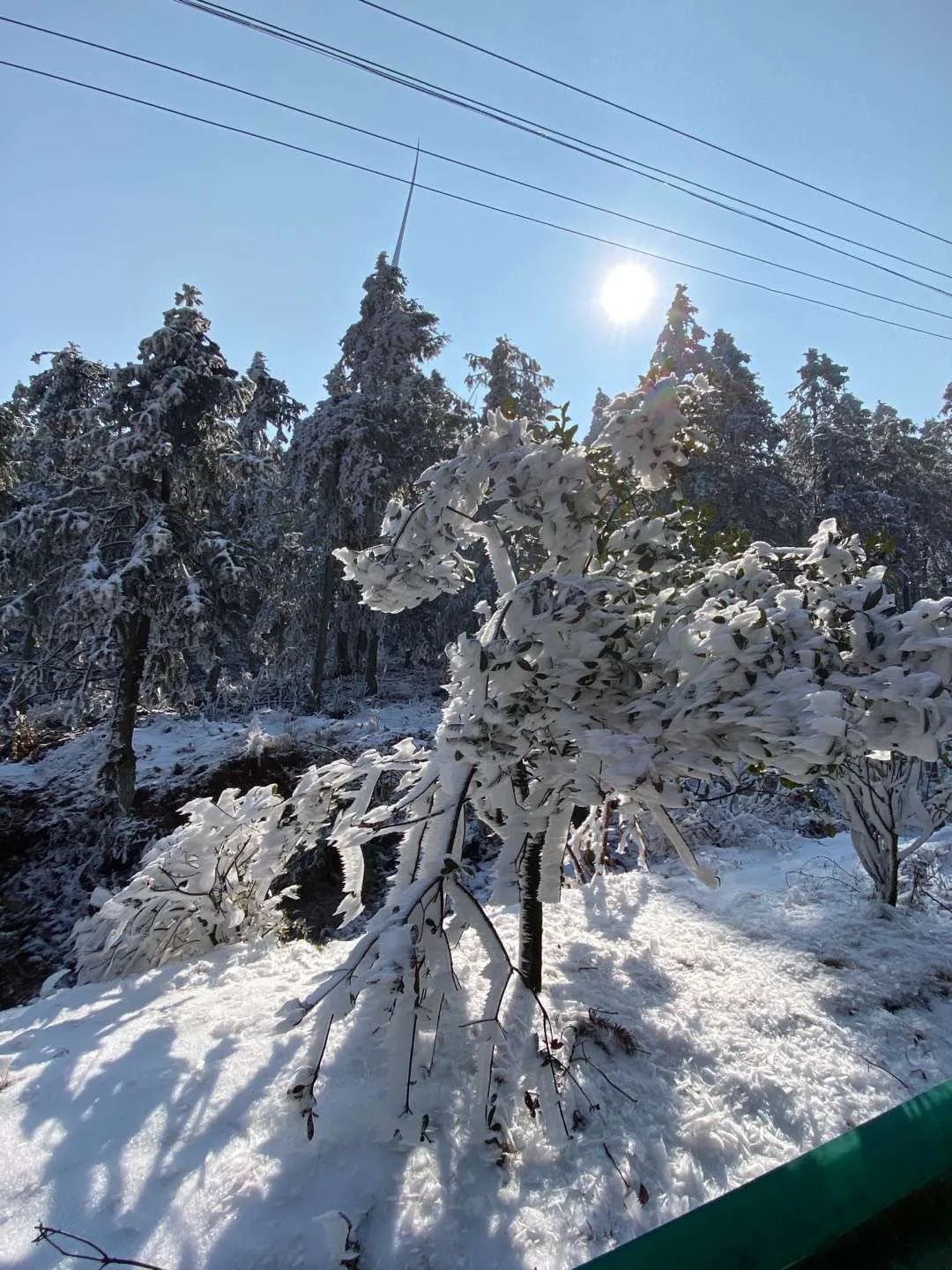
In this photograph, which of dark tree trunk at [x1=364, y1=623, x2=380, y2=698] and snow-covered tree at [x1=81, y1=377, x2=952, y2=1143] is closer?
snow-covered tree at [x1=81, y1=377, x2=952, y2=1143]

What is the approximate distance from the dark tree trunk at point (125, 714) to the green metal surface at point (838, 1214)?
37.7ft

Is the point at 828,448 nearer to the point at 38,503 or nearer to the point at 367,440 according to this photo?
the point at 367,440

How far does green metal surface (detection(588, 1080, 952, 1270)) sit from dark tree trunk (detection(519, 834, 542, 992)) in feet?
8.34

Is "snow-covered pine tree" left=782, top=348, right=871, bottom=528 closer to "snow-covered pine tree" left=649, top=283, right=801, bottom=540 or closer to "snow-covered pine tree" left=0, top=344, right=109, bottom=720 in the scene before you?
"snow-covered pine tree" left=649, top=283, right=801, bottom=540

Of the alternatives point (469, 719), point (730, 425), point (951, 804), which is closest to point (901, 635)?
point (469, 719)

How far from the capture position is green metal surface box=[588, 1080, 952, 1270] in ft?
3.24

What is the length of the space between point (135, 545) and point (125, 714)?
9.63 ft

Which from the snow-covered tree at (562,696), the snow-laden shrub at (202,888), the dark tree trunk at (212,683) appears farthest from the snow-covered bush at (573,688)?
the dark tree trunk at (212,683)

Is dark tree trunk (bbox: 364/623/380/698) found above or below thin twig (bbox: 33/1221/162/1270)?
above

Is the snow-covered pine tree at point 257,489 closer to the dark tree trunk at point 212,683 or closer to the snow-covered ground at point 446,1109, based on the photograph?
the dark tree trunk at point 212,683

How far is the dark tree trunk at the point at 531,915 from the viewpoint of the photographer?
144 inches

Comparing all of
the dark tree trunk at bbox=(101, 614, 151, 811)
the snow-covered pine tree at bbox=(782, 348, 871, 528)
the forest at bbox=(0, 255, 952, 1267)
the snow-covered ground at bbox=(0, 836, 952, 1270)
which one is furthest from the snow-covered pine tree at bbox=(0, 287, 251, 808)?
the snow-covered pine tree at bbox=(782, 348, 871, 528)

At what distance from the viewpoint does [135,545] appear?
10367 mm

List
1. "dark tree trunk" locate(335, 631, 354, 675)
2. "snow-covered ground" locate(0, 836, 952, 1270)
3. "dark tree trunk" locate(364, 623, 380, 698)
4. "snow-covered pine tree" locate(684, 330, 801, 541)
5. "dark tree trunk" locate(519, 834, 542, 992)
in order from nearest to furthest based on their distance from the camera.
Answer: "snow-covered ground" locate(0, 836, 952, 1270), "dark tree trunk" locate(519, 834, 542, 992), "dark tree trunk" locate(364, 623, 380, 698), "snow-covered pine tree" locate(684, 330, 801, 541), "dark tree trunk" locate(335, 631, 354, 675)
